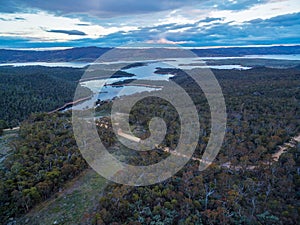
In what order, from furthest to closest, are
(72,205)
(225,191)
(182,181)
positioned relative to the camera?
1. (182,181)
2. (225,191)
3. (72,205)

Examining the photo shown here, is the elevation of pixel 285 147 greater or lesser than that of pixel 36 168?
lesser

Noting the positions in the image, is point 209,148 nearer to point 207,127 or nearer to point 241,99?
point 207,127

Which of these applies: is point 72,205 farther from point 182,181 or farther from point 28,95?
point 28,95

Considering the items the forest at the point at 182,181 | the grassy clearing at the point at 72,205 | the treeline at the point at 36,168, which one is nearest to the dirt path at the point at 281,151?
the forest at the point at 182,181

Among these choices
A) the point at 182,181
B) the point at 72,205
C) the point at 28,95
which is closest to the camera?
the point at 72,205

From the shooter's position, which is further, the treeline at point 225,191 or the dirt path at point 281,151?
the dirt path at point 281,151

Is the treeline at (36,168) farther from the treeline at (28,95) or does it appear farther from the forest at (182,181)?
the treeline at (28,95)

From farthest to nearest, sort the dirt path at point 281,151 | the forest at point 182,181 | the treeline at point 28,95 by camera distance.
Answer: the treeline at point 28,95, the dirt path at point 281,151, the forest at point 182,181

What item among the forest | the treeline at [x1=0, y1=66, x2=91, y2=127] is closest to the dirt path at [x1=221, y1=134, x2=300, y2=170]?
the forest

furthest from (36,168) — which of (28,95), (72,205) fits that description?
(28,95)

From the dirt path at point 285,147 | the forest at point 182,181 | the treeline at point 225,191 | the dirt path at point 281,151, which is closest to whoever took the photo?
the treeline at point 225,191

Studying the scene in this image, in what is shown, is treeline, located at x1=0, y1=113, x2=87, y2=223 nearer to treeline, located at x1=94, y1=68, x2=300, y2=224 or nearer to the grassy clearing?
the grassy clearing
